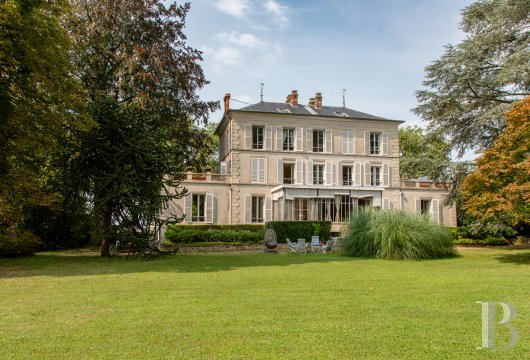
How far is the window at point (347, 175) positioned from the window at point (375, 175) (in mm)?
1619

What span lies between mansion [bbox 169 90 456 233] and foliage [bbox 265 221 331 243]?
16.7 ft

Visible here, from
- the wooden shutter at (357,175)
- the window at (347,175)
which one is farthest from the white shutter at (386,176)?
the window at (347,175)

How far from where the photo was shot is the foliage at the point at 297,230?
23.8 metres

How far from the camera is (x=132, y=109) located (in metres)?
15.9

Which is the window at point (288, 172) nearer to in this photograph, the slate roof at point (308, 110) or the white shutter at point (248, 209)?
the white shutter at point (248, 209)

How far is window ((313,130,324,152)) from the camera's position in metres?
33.9

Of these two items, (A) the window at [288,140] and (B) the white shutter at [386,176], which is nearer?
(A) the window at [288,140]

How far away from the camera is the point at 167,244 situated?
20.1 metres

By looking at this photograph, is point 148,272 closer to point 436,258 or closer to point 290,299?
point 290,299

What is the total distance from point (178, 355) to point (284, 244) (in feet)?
62.0

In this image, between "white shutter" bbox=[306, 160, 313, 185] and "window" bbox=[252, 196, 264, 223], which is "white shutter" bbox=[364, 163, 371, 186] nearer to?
"white shutter" bbox=[306, 160, 313, 185]

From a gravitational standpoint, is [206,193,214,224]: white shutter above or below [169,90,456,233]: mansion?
below

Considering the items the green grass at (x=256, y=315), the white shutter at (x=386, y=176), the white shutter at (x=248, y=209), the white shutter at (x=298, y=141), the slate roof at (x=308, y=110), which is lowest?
the green grass at (x=256, y=315)

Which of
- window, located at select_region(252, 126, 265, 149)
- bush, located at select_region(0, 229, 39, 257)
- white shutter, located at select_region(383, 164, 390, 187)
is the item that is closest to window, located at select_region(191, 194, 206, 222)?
window, located at select_region(252, 126, 265, 149)
